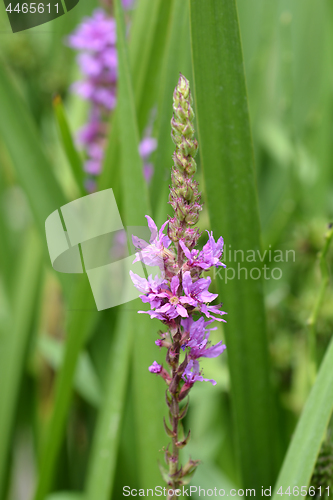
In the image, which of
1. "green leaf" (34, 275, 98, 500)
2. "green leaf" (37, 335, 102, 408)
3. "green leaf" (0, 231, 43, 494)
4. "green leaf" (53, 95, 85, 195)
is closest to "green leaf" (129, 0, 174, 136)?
"green leaf" (53, 95, 85, 195)

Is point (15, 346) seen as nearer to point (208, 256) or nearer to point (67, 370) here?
point (67, 370)

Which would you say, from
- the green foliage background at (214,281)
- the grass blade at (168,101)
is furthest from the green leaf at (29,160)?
the grass blade at (168,101)

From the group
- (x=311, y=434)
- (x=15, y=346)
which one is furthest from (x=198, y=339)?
(x=15, y=346)

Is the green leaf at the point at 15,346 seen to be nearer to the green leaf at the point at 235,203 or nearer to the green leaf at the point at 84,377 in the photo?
the green leaf at the point at 84,377

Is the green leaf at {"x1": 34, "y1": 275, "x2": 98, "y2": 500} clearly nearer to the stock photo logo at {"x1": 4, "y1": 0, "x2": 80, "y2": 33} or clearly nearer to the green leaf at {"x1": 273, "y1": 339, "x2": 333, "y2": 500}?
the green leaf at {"x1": 273, "y1": 339, "x2": 333, "y2": 500}

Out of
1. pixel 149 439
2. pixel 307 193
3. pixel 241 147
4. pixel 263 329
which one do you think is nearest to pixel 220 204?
pixel 241 147
